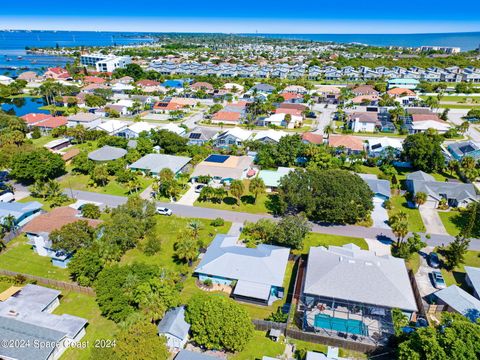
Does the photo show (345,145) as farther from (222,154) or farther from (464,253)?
(464,253)

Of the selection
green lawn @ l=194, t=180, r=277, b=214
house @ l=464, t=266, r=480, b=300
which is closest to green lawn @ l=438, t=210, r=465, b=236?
house @ l=464, t=266, r=480, b=300

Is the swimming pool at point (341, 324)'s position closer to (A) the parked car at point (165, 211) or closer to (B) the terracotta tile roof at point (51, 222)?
(A) the parked car at point (165, 211)

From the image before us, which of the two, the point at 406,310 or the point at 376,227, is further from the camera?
the point at 376,227

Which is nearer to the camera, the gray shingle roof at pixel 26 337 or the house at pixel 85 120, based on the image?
the gray shingle roof at pixel 26 337

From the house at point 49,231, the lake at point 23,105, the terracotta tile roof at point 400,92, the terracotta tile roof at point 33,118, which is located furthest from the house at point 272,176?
the lake at point 23,105

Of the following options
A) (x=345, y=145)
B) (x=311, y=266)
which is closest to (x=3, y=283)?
(x=311, y=266)

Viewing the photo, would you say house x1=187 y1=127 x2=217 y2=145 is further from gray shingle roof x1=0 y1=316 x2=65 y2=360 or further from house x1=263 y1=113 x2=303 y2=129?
gray shingle roof x1=0 y1=316 x2=65 y2=360
